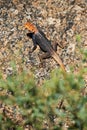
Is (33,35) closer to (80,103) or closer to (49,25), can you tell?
(49,25)

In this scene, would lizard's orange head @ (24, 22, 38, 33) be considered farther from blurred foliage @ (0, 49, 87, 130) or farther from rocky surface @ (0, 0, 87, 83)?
blurred foliage @ (0, 49, 87, 130)

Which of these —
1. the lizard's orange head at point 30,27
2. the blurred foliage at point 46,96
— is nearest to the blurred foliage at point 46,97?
the blurred foliage at point 46,96

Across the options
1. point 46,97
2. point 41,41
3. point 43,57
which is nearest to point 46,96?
point 46,97

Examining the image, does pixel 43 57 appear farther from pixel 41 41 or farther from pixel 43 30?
pixel 43 30

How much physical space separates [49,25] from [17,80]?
2631mm

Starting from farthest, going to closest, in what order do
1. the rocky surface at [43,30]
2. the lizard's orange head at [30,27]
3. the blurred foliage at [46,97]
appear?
1. the lizard's orange head at [30,27]
2. the rocky surface at [43,30]
3. the blurred foliage at [46,97]

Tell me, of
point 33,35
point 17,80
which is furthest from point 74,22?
point 17,80

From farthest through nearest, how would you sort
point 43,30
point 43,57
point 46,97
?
point 43,30, point 43,57, point 46,97

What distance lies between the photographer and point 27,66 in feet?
19.4

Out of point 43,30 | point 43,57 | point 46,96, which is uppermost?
point 43,30

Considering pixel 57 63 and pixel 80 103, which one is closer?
pixel 80 103

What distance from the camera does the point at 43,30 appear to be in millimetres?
6352

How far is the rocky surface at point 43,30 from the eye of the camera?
593 cm

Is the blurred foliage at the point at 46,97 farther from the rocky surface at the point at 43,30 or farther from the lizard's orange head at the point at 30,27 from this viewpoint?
the lizard's orange head at the point at 30,27
